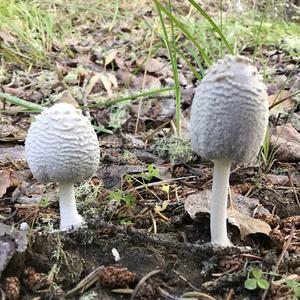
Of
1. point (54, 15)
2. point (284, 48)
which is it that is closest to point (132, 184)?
point (284, 48)

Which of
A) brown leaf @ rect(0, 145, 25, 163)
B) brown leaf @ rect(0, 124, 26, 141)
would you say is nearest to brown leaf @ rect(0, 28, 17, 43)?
brown leaf @ rect(0, 124, 26, 141)

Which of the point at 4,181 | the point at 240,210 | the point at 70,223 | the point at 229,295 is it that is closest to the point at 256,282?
the point at 229,295

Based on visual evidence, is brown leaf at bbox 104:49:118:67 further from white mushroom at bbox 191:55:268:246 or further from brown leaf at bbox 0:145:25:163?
white mushroom at bbox 191:55:268:246

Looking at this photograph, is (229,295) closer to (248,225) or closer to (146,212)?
(248,225)

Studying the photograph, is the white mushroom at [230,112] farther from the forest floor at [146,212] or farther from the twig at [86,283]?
the twig at [86,283]

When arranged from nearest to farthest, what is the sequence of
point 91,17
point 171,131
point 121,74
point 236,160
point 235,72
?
point 235,72 < point 236,160 < point 171,131 < point 121,74 < point 91,17

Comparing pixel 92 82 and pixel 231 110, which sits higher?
pixel 231 110

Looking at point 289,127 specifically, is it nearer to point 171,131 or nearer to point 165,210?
point 171,131
